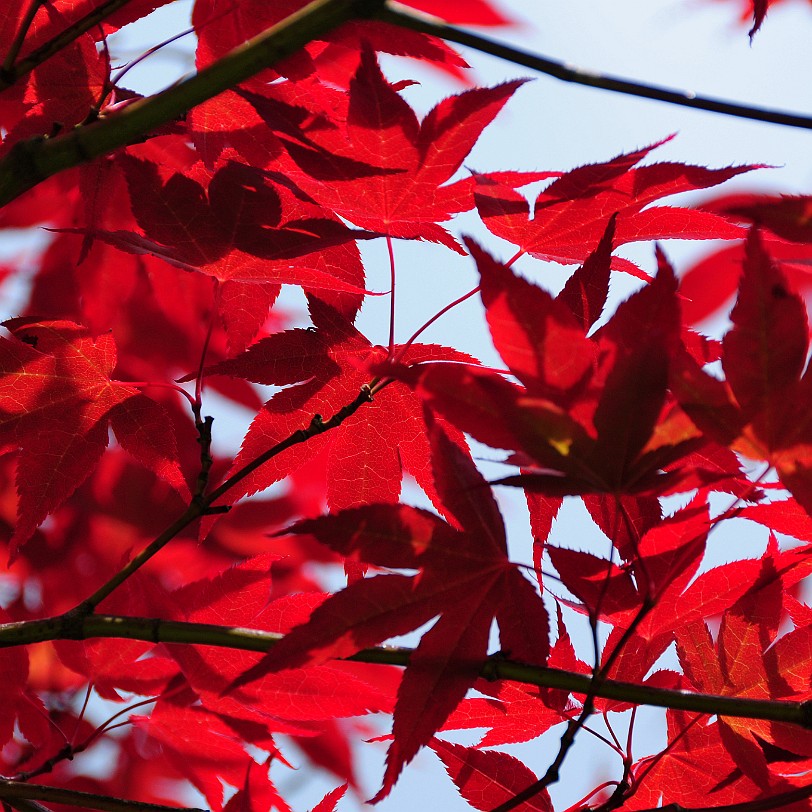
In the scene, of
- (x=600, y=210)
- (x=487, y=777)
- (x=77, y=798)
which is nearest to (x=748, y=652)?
(x=487, y=777)

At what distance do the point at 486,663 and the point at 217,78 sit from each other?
0.37 metres

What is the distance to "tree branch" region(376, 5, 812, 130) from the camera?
0.42m

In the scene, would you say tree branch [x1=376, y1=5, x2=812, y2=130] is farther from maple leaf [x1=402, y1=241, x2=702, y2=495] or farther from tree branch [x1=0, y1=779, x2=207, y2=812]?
tree branch [x1=0, y1=779, x2=207, y2=812]

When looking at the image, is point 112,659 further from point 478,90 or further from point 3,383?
point 478,90

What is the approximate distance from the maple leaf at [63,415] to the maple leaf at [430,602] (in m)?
0.24

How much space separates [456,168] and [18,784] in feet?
1.70

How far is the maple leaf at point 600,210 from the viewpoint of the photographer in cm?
59

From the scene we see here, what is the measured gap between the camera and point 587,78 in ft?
1.40

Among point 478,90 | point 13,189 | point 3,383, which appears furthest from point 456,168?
point 3,383

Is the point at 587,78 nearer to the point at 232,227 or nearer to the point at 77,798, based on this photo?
the point at 232,227

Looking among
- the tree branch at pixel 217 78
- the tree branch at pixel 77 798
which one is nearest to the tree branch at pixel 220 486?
the tree branch at pixel 77 798

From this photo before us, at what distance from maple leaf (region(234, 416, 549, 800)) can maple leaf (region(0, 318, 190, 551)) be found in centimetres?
24

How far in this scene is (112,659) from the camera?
83 cm

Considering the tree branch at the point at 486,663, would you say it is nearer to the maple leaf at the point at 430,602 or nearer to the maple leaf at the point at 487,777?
the maple leaf at the point at 430,602
